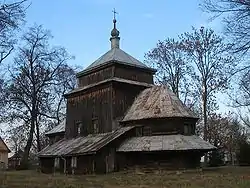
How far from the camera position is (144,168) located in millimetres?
30484

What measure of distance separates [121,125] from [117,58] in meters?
7.06

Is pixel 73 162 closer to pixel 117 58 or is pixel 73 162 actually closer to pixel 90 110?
pixel 90 110

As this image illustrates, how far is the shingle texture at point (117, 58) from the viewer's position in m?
36.5

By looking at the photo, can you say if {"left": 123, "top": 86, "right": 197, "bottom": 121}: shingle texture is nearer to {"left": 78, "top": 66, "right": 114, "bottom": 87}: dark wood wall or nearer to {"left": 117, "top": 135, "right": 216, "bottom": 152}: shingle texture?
{"left": 117, "top": 135, "right": 216, "bottom": 152}: shingle texture

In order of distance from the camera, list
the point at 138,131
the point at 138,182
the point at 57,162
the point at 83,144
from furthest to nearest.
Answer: the point at 57,162 < the point at 83,144 < the point at 138,131 < the point at 138,182

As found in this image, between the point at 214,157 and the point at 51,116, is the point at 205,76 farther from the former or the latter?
the point at 51,116

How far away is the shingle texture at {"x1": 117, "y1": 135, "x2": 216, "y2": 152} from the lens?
28.7m

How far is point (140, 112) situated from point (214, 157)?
1203 centimetres

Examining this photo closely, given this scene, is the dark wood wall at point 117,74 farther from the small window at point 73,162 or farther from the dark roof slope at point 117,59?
the small window at point 73,162

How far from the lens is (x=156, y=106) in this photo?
1278 inches

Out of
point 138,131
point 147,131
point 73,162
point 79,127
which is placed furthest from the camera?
point 79,127

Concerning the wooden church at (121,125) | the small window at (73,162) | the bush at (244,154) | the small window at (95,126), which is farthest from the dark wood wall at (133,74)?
the bush at (244,154)

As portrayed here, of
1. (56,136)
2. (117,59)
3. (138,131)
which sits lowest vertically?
(56,136)

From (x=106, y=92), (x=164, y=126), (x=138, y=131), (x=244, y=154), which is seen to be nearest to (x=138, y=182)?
(x=164, y=126)
